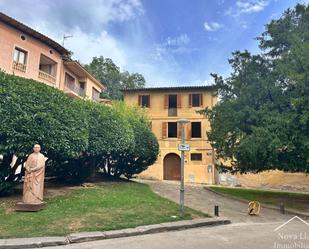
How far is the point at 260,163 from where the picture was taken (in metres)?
13.9

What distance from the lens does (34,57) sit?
2078 centimetres

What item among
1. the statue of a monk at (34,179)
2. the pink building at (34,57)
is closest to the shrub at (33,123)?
the statue of a monk at (34,179)

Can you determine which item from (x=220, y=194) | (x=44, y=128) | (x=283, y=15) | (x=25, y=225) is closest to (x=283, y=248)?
(x=25, y=225)

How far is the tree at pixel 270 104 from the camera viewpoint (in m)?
11.6

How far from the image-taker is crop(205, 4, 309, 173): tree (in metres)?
11.6

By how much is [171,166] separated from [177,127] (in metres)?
3.78

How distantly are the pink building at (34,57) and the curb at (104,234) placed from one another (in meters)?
13.6

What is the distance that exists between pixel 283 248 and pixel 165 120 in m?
21.7

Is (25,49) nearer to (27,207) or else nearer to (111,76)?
(27,207)

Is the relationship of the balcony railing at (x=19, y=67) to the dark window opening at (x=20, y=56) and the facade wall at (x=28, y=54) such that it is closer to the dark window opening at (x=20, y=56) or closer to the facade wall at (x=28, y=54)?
the facade wall at (x=28, y=54)

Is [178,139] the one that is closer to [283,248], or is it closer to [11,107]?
[11,107]

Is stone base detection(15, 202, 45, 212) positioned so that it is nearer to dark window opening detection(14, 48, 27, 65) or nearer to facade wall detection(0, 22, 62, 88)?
facade wall detection(0, 22, 62, 88)

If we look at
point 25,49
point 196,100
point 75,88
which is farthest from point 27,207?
point 196,100

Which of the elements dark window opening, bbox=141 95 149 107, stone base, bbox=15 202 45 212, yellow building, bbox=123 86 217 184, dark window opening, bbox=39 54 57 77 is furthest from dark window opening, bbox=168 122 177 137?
stone base, bbox=15 202 45 212
